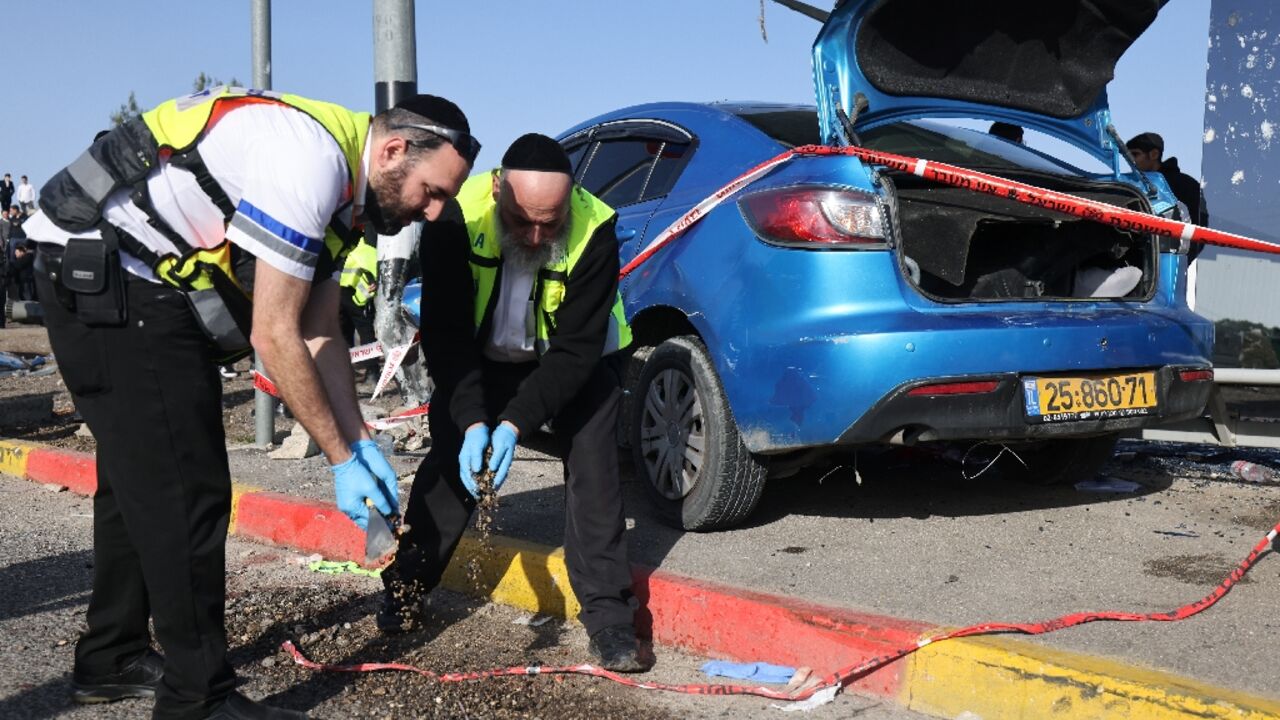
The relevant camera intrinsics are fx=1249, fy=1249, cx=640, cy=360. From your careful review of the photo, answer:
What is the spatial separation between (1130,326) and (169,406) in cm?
318

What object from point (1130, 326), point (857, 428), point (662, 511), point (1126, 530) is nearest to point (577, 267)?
point (857, 428)

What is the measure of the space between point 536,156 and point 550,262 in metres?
0.32

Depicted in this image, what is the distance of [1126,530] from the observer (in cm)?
469

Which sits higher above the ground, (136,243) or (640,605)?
(136,243)

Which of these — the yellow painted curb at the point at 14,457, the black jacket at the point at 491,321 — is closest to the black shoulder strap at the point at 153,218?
the black jacket at the point at 491,321

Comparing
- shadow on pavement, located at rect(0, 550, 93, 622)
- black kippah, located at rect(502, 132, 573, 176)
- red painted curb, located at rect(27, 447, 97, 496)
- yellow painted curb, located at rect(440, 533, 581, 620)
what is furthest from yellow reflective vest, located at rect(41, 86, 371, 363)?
red painted curb, located at rect(27, 447, 97, 496)

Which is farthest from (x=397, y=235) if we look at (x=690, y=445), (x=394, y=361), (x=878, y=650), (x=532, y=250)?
(x=878, y=650)

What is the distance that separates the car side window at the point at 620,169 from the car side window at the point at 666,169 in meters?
0.05

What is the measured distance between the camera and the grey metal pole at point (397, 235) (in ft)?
19.4

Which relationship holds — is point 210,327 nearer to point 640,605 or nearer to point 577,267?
point 577,267

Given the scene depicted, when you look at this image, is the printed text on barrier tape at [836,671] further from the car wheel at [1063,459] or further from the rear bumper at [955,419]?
the car wheel at [1063,459]

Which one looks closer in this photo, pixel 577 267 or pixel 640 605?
pixel 577 267

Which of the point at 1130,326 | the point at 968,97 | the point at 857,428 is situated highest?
the point at 968,97

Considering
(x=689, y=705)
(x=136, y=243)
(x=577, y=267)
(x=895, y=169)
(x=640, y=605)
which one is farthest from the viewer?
(x=895, y=169)
